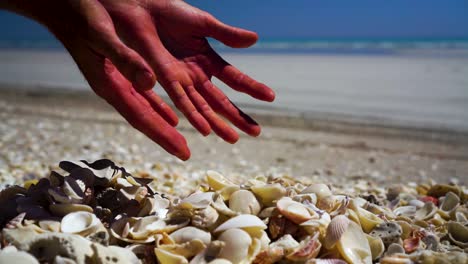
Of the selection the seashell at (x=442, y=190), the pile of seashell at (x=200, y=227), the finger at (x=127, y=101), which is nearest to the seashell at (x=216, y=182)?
the pile of seashell at (x=200, y=227)

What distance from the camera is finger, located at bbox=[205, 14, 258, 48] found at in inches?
119

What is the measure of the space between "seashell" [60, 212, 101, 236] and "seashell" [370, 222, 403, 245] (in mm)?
1167

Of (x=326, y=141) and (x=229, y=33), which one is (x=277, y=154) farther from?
(x=229, y=33)

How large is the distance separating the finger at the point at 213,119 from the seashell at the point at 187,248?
0.80 m

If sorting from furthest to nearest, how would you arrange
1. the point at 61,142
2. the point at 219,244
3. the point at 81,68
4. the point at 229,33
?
the point at 61,142 < the point at 229,33 < the point at 81,68 < the point at 219,244

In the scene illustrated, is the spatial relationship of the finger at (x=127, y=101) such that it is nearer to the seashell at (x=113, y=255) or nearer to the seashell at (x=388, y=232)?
the seashell at (x=113, y=255)

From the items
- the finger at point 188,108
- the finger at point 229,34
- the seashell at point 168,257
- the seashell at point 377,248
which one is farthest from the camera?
the finger at point 229,34

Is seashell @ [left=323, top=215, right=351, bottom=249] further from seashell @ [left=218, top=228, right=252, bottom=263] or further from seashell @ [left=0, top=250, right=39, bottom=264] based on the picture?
seashell @ [left=0, top=250, right=39, bottom=264]

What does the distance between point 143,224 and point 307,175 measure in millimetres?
3359

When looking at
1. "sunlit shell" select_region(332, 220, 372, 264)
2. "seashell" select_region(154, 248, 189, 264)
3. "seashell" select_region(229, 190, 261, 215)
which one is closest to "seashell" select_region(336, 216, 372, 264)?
"sunlit shell" select_region(332, 220, 372, 264)

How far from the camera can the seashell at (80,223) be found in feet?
6.70

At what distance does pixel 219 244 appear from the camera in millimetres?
1982

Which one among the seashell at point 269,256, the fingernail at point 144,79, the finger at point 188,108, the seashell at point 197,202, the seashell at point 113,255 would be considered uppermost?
the fingernail at point 144,79

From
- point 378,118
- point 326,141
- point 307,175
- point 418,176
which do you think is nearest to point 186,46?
point 307,175
